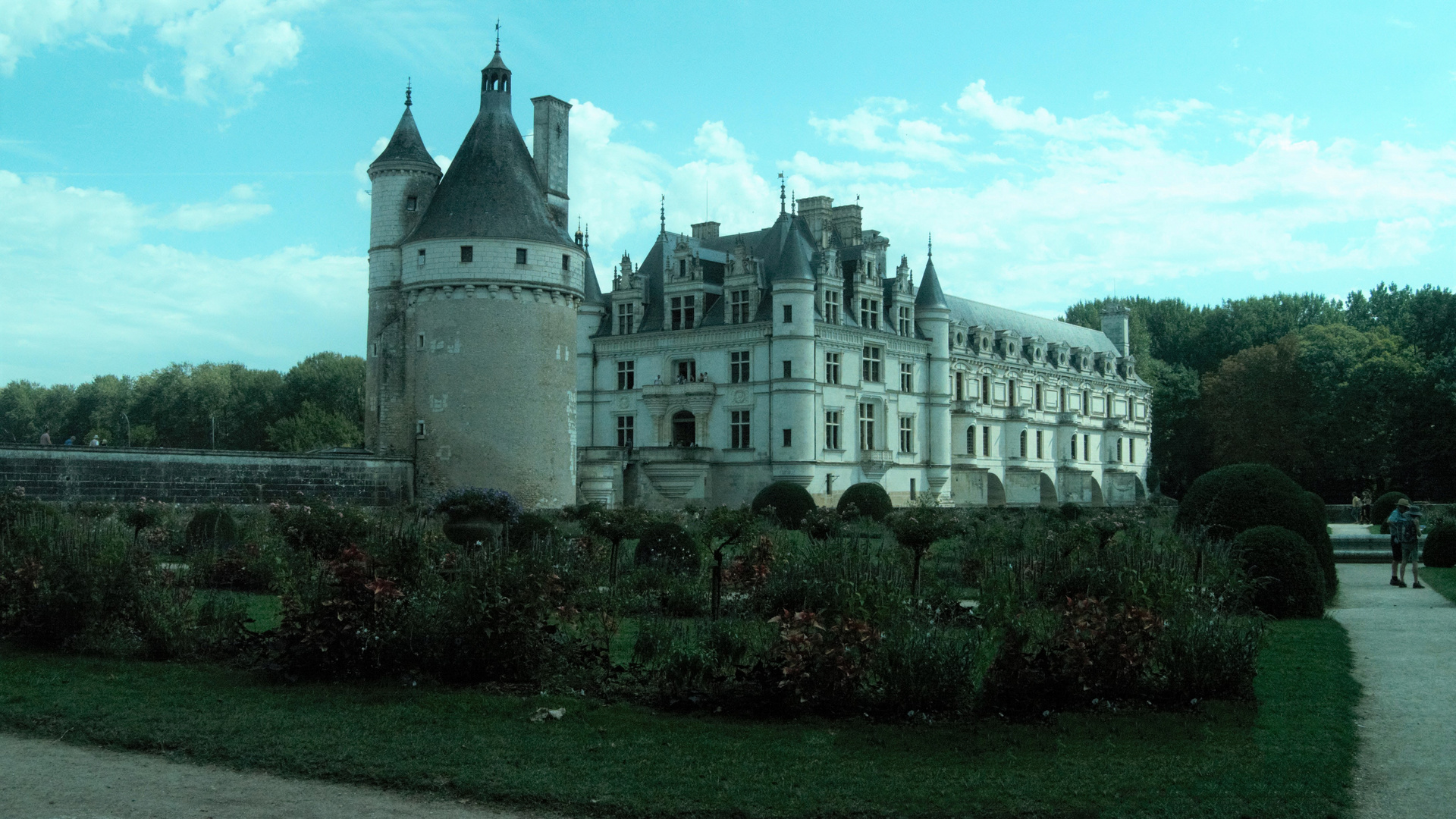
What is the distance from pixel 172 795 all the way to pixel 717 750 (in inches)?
126

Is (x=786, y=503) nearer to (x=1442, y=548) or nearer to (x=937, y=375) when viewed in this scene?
(x=1442, y=548)

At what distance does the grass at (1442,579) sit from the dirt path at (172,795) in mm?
15935

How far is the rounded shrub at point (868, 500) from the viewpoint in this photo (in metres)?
32.6

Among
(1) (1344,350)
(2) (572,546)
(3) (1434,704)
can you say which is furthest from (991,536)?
(1) (1344,350)

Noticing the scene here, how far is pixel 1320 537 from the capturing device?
1795 cm

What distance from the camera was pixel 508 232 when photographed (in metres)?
31.3

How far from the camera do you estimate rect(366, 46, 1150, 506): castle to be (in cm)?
3134

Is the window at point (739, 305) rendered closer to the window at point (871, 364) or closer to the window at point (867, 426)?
the window at point (871, 364)

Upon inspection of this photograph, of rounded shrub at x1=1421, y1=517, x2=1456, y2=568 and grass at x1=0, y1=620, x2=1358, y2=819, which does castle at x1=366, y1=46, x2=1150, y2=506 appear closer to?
rounded shrub at x1=1421, y1=517, x2=1456, y2=568

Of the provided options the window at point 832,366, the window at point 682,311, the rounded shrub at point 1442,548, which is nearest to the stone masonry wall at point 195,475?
the window at point 682,311

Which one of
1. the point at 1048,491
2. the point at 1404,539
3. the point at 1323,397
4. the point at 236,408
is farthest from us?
the point at 236,408

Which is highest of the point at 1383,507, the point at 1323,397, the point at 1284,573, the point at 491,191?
the point at 491,191

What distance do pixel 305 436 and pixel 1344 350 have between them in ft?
163

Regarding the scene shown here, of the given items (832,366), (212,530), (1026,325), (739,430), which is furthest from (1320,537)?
(1026,325)
